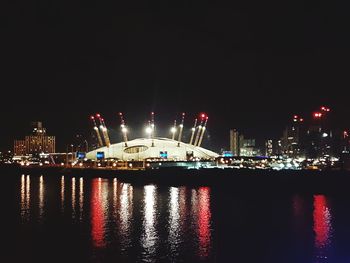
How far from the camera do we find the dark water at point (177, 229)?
41.4 ft

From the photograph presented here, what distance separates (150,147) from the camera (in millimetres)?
64875

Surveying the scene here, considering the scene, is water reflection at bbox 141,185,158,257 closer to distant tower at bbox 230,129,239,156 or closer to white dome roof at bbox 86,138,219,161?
white dome roof at bbox 86,138,219,161

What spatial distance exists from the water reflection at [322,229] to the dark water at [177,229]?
3 cm

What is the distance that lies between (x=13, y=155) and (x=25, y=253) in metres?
98.5

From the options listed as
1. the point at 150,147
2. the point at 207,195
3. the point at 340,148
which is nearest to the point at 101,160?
the point at 150,147

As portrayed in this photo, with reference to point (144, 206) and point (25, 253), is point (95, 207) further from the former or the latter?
point (25, 253)

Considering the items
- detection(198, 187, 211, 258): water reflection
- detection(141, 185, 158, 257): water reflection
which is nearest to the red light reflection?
detection(141, 185, 158, 257): water reflection

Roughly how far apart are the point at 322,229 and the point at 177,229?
16.7 feet

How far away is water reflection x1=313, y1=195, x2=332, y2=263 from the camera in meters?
12.6

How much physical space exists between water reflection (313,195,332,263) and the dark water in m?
0.03

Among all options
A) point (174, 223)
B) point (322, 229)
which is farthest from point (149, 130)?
point (322, 229)

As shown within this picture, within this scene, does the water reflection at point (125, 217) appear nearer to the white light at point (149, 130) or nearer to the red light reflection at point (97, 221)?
the red light reflection at point (97, 221)

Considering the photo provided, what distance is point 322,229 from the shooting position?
16062mm

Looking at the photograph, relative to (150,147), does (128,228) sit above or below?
below
